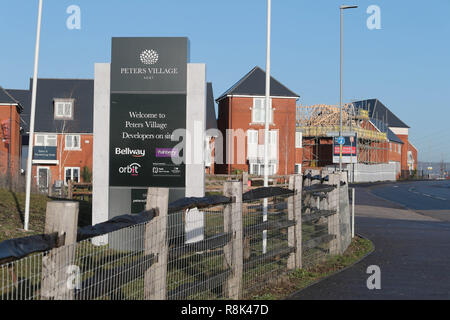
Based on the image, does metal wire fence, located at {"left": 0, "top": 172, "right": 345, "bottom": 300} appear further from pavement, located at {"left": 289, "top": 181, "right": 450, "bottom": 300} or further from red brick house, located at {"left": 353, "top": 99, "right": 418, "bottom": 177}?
red brick house, located at {"left": 353, "top": 99, "right": 418, "bottom": 177}

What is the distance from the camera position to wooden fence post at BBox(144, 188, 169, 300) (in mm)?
5398

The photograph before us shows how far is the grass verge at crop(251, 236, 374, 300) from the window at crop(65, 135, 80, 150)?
37.5 meters

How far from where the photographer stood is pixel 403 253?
12164 millimetres

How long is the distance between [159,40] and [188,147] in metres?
2.67

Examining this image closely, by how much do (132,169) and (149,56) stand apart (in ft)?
9.04

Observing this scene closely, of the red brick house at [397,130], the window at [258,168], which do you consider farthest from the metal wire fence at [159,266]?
the red brick house at [397,130]

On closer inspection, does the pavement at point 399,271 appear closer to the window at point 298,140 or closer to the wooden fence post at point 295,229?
the wooden fence post at point 295,229

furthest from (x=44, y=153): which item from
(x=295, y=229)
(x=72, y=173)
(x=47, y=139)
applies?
(x=295, y=229)

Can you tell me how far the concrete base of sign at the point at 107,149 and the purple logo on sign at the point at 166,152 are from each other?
348 millimetres

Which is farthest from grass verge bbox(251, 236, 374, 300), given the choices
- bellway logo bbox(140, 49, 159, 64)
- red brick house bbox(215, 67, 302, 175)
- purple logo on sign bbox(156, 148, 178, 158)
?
red brick house bbox(215, 67, 302, 175)

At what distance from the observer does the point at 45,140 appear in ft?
154

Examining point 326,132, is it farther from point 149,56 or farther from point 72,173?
point 149,56

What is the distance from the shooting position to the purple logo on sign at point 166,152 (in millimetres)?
13633
